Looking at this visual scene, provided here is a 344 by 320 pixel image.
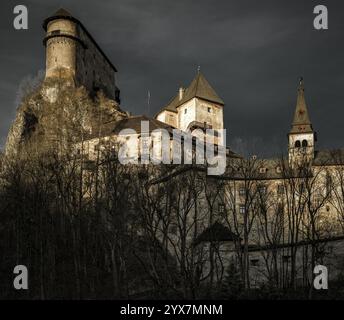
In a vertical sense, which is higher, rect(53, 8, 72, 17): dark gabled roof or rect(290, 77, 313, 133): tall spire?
rect(53, 8, 72, 17): dark gabled roof

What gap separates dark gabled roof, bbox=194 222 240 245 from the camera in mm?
38469

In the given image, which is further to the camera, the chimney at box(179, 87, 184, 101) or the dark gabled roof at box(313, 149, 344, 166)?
the chimney at box(179, 87, 184, 101)

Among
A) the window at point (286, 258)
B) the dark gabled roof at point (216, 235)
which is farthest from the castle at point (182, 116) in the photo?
the window at point (286, 258)

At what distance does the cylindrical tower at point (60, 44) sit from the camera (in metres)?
73.9

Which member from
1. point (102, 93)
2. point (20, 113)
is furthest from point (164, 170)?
point (102, 93)

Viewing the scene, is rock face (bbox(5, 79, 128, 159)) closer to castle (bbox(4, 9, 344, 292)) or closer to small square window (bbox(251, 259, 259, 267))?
castle (bbox(4, 9, 344, 292))

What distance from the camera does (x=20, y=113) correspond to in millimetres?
68562

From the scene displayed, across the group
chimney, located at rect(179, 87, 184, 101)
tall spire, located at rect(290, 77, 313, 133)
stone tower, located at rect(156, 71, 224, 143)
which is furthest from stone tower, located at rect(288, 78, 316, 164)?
chimney, located at rect(179, 87, 184, 101)

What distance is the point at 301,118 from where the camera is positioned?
7381cm

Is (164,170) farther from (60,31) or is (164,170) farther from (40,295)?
(60,31)

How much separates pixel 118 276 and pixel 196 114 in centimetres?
4974

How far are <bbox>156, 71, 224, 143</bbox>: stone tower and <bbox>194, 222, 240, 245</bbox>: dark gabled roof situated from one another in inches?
1565

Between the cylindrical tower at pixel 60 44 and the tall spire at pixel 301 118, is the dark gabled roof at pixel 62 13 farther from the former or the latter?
the tall spire at pixel 301 118

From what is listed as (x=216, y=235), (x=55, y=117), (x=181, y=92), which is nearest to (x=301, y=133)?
(x=181, y=92)
